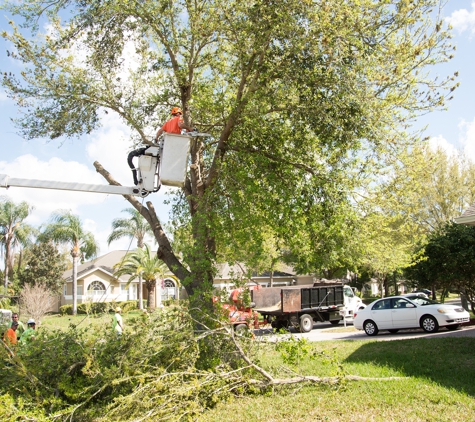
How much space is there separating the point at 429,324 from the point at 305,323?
5693 mm

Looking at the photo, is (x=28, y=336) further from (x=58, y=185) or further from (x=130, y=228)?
(x=130, y=228)

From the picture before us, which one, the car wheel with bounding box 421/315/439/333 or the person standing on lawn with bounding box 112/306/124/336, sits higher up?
the person standing on lawn with bounding box 112/306/124/336

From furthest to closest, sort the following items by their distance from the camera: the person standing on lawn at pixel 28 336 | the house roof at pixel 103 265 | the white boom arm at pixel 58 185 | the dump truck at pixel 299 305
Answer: the house roof at pixel 103 265, the dump truck at pixel 299 305, the person standing on lawn at pixel 28 336, the white boom arm at pixel 58 185

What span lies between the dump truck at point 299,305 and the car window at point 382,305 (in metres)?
3.68

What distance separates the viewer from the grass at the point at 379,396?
7.18 m

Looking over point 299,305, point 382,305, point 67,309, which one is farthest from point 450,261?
point 67,309

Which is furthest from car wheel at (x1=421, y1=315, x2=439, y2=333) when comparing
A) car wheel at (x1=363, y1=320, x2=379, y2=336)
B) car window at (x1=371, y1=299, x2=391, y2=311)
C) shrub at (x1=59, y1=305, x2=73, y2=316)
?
shrub at (x1=59, y1=305, x2=73, y2=316)

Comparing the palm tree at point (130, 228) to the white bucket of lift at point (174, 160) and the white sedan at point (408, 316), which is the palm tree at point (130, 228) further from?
the white bucket of lift at point (174, 160)

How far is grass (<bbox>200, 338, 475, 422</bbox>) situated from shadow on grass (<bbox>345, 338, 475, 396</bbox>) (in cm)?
2

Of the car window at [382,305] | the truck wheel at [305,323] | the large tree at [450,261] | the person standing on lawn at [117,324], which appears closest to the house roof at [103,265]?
the truck wheel at [305,323]

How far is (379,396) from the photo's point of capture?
8016 millimetres

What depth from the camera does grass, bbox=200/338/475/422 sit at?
7176 mm

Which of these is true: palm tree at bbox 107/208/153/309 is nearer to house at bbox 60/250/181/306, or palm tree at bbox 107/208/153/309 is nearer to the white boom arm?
house at bbox 60/250/181/306

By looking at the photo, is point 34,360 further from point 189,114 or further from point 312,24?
point 312,24
